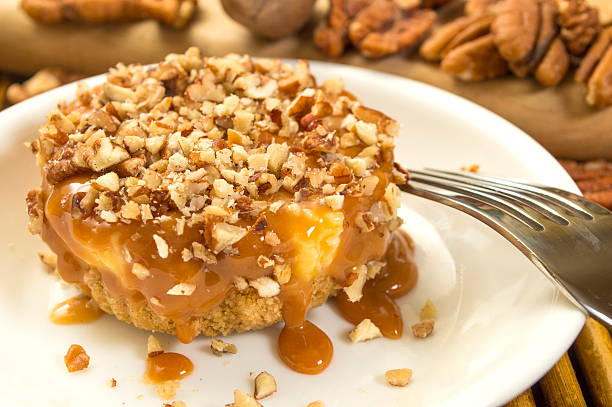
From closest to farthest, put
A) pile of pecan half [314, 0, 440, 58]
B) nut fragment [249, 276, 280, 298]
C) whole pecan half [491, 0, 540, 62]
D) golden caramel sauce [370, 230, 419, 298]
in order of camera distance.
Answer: nut fragment [249, 276, 280, 298] → golden caramel sauce [370, 230, 419, 298] → whole pecan half [491, 0, 540, 62] → pile of pecan half [314, 0, 440, 58]

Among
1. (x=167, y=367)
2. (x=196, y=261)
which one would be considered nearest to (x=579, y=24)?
(x=196, y=261)

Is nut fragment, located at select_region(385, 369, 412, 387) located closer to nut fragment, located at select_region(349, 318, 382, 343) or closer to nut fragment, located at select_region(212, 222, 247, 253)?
nut fragment, located at select_region(349, 318, 382, 343)

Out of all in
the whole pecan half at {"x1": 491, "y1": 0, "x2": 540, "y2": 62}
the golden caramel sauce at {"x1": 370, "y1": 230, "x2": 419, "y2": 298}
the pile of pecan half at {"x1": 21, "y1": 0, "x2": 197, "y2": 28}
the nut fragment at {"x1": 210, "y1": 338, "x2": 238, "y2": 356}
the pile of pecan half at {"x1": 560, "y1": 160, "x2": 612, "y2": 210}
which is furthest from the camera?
the pile of pecan half at {"x1": 21, "y1": 0, "x2": 197, "y2": 28}

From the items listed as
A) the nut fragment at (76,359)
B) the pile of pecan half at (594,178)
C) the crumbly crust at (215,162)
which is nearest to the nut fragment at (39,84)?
the crumbly crust at (215,162)

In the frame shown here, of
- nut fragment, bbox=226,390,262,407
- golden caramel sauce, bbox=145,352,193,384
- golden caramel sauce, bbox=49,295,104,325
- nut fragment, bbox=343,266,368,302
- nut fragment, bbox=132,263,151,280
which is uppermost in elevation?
nut fragment, bbox=132,263,151,280

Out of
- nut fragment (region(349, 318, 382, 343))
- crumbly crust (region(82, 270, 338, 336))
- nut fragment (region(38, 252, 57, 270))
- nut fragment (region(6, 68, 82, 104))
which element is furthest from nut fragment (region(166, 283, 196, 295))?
nut fragment (region(6, 68, 82, 104))

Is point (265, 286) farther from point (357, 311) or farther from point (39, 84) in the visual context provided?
point (39, 84)
